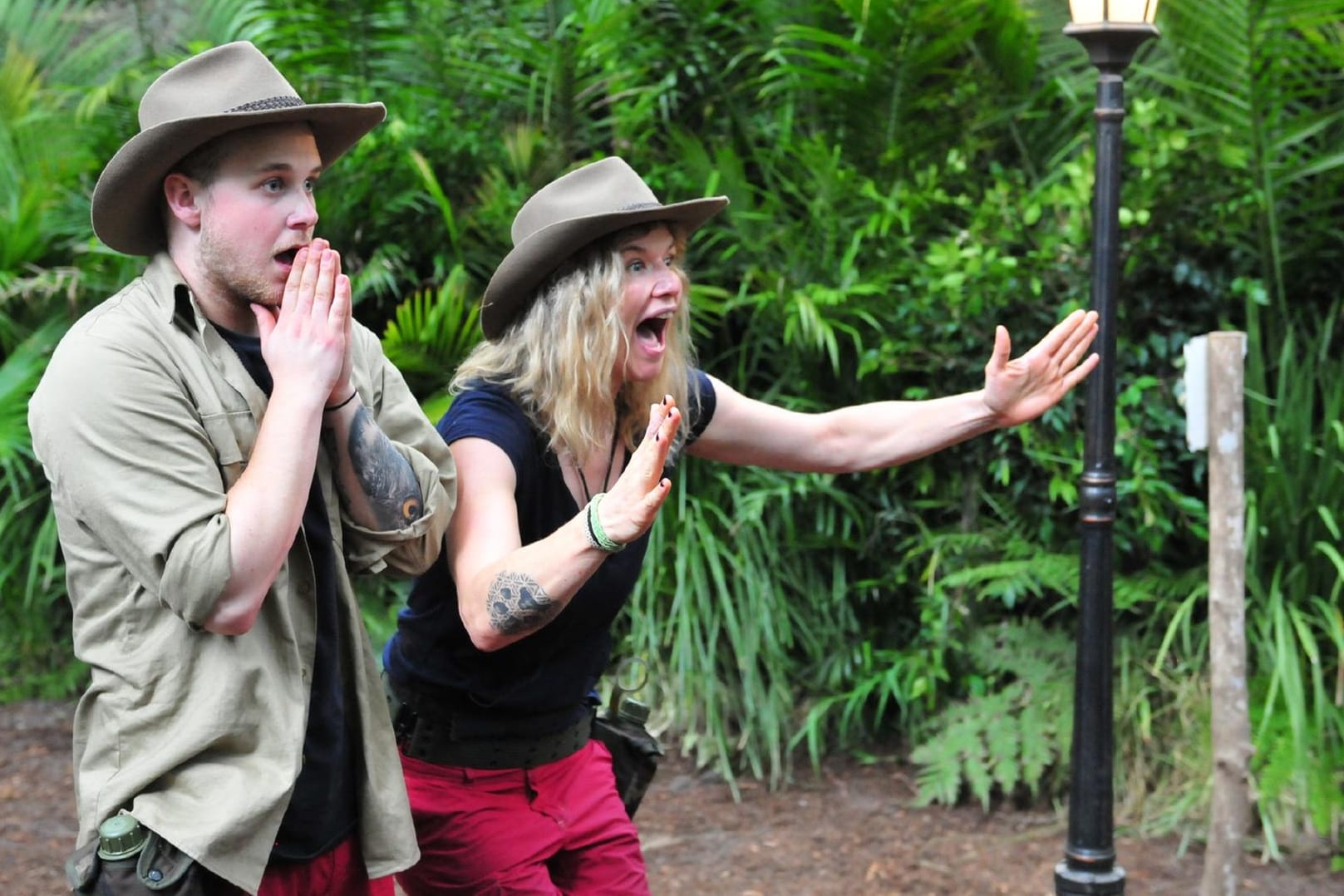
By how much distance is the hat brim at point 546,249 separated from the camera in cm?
323

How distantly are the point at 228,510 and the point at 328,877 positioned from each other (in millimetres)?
733

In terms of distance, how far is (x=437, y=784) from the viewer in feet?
10.5

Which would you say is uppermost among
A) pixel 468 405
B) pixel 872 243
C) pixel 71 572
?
pixel 872 243

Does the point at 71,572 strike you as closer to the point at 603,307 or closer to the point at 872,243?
the point at 603,307

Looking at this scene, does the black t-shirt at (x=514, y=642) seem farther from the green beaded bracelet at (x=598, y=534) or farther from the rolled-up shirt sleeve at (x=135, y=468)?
the rolled-up shirt sleeve at (x=135, y=468)

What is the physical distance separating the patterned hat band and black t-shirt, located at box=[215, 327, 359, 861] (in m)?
0.36

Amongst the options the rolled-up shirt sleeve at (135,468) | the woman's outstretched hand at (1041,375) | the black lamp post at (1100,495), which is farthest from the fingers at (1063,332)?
the rolled-up shirt sleeve at (135,468)

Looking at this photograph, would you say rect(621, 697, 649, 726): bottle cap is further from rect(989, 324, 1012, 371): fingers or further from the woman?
rect(989, 324, 1012, 371): fingers

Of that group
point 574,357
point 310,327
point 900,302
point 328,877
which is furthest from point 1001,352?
point 900,302

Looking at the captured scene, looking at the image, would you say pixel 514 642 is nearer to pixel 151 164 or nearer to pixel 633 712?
pixel 633 712

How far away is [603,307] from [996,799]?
11.5 feet

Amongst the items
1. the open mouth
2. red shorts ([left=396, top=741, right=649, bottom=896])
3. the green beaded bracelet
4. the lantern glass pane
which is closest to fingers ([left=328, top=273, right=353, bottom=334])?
the green beaded bracelet

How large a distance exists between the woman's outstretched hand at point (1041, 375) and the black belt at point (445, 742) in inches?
51.0

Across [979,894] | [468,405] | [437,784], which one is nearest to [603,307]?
[468,405]
